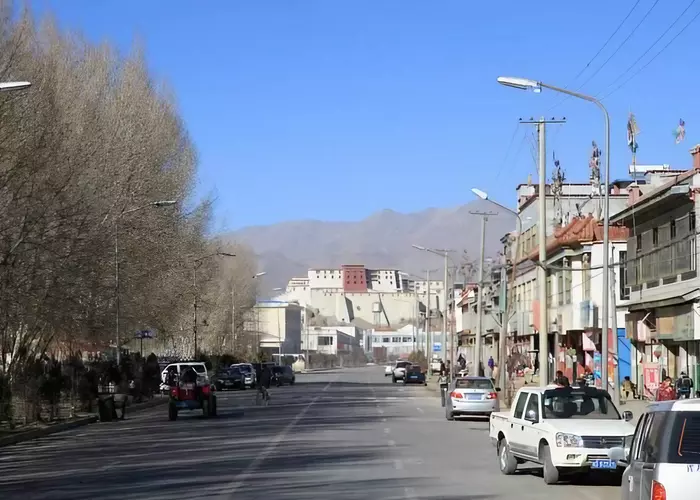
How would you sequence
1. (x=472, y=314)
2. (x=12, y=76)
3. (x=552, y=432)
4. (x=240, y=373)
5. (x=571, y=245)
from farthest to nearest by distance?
(x=472, y=314), (x=240, y=373), (x=571, y=245), (x=12, y=76), (x=552, y=432)

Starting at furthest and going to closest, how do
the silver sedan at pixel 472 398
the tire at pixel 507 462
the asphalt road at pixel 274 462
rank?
1. the silver sedan at pixel 472 398
2. the tire at pixel 507 462
3. the asphalt road at pixel 274 462

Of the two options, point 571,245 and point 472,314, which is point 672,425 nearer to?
point 571,245

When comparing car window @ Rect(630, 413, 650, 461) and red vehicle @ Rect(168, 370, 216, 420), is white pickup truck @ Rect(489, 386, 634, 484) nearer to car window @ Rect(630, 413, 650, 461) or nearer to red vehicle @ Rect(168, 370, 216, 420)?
car window @ Rect(630, 413, 650, 461)

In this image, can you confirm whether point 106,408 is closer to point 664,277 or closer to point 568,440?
point 664,277

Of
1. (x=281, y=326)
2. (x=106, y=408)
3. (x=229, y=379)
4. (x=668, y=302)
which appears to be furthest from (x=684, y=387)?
(x=281, y=326)

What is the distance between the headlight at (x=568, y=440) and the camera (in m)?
17.9

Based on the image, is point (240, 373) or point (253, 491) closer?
point (253, 491)

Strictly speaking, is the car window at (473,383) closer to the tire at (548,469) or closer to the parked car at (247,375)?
the tire at (548,469)

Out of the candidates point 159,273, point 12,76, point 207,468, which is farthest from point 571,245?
point 207,468

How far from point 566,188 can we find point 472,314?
1230 inches

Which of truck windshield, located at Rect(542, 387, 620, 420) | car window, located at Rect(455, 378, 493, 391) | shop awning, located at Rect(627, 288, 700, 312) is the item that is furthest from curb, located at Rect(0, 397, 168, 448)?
shop awning, located at Rect(627, 288, 700, 312)

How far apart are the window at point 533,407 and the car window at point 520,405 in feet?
0.86

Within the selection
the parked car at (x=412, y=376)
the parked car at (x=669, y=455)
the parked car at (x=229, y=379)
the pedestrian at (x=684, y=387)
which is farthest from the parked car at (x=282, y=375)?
the parked car at (x=669, y=455)

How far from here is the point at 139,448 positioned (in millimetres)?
26500
